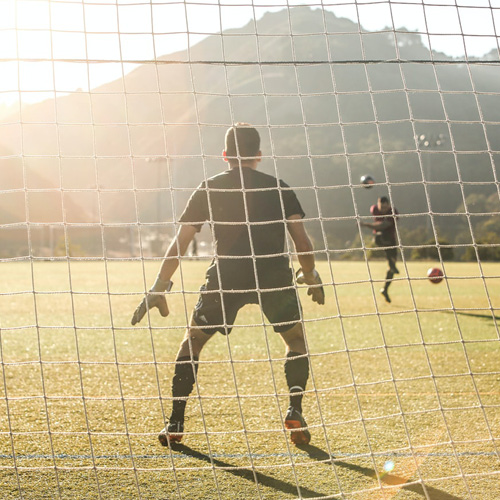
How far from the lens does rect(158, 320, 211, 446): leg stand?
3.92m

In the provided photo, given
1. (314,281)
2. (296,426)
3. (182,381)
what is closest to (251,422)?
(296,426)

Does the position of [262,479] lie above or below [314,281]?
below

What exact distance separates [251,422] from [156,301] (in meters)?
1.04

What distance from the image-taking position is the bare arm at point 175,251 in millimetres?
4102

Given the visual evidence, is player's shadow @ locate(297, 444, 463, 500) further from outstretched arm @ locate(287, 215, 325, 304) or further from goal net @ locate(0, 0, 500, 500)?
outstretched arm @ locate(287, 215, 325, 304)

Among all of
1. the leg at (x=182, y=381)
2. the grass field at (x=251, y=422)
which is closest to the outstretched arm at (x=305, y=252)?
the grass field at (x=251, y=422)

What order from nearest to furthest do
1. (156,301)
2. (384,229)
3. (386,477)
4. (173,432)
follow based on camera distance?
(386,477) → (173,432) → (156,301) → (384,229)

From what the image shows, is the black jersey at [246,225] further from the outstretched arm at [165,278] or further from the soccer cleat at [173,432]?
the soccer cleat at [173,432]

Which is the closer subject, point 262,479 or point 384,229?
point 262,479

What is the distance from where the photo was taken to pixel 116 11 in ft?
13.2

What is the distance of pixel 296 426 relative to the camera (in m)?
3.94

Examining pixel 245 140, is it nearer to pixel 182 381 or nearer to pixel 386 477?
pixel 182 381

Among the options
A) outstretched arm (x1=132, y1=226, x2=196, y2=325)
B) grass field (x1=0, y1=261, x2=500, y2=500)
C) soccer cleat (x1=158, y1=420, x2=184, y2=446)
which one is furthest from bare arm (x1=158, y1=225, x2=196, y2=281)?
soccer cleat (x1=158, y1=420, x2=184, y2=446)

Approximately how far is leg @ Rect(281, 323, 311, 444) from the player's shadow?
0.11 meters
